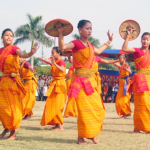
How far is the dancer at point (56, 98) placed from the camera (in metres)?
8.01

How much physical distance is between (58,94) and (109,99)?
14.1m

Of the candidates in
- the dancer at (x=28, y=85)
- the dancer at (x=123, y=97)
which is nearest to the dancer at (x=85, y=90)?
the dancer at (x=28, y=85)

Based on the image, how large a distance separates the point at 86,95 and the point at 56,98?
2248 millimetres

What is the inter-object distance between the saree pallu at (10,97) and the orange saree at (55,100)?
1.52m

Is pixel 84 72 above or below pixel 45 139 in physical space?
above

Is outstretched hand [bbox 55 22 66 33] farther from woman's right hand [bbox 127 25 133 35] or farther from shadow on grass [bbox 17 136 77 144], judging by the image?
shadow on grass [bbox 17 136 77 144]

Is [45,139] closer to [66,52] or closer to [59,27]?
[59,27]

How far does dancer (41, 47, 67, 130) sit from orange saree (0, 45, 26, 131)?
151 cm

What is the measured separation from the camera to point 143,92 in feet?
24.9

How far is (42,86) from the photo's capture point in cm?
2212

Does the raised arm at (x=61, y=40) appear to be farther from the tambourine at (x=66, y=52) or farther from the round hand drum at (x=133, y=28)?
the tambourine at (x=66, y=52)

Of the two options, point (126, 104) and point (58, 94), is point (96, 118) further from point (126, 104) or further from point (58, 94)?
point (126, 104)

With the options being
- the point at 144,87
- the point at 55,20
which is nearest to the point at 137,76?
the point at 144,87

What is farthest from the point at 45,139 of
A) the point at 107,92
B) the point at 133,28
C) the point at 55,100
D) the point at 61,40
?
the point at 107,92
